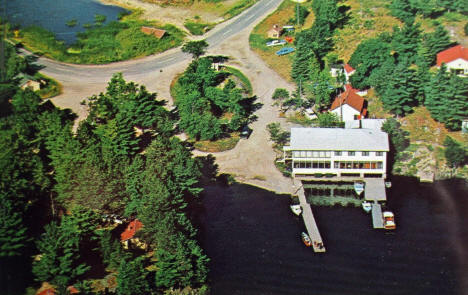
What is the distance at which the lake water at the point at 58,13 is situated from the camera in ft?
419

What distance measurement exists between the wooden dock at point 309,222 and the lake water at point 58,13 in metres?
65.9

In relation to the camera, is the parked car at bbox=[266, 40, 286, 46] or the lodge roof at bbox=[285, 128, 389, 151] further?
the parked car at bbox=[266, 40, 286, 46]

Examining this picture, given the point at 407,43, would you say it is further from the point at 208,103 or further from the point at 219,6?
the point at 219,6

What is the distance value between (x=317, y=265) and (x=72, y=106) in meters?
52.5

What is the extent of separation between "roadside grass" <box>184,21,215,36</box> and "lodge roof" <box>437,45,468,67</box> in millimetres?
48179

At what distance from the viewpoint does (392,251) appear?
6731 cm

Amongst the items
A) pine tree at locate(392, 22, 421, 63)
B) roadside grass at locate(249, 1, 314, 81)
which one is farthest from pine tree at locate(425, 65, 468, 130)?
roadside grass at locate(249, 1, 314, 81)

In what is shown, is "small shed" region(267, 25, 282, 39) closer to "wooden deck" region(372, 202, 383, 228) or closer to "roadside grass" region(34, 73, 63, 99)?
"roadside grass" region(34, 73, 63, 99)

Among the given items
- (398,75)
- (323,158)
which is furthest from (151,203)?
(398,75)

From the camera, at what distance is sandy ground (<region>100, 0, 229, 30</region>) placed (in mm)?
130500

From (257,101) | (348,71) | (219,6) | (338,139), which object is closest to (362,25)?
(348,71)

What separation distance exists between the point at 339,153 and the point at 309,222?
472 inches

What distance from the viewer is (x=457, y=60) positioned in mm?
A: 95500

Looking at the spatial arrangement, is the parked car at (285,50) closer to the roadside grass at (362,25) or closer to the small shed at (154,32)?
the roadside grass at (362,25)
